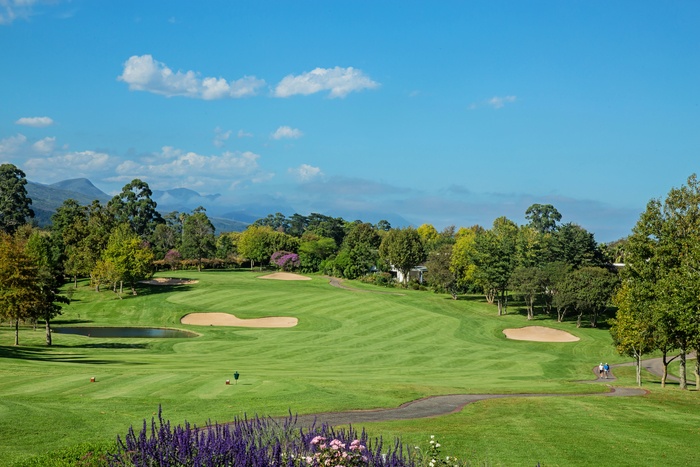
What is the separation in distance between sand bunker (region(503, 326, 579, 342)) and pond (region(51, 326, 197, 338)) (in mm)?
36331

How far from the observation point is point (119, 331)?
6719cm

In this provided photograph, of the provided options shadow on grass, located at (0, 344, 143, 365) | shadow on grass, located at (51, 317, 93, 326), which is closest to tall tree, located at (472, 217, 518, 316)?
shadow on grass, located at (51, 317, 93, 326)

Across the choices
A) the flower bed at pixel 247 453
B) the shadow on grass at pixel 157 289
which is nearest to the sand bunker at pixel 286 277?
the shadow on grass at pixel 157 289

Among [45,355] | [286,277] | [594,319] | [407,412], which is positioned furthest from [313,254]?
[407,412]

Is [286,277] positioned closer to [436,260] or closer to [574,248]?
[436,260]

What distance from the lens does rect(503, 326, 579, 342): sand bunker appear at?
6719 cm

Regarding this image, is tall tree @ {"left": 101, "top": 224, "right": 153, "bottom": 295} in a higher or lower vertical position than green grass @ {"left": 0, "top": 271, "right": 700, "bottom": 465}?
higher

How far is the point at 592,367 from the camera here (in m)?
52.2

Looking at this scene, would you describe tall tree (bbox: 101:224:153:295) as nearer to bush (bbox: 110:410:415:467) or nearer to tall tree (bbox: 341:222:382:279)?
tall tree (bbox: 341:222:382:279)

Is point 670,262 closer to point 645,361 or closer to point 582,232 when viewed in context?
point 645,361

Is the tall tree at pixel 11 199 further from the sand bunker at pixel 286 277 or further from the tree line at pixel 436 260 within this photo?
the sand bunker at pixel 286 277

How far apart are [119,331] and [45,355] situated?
2535cm

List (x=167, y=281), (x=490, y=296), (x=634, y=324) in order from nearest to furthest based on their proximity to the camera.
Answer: (x=634, y=324) < (x=490, y=296) < (x=167, y=281)

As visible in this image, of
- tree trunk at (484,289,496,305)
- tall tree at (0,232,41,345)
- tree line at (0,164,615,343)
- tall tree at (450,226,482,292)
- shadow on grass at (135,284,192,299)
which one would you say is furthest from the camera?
tall tree at (450,226,482,292)
